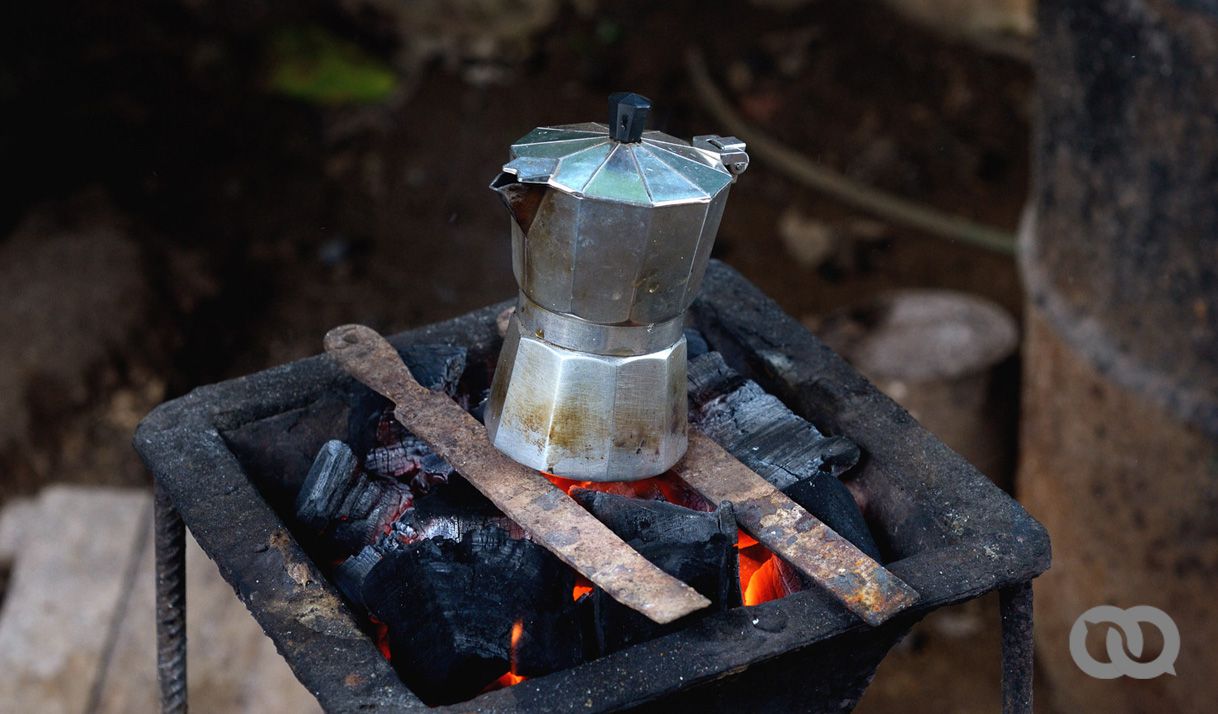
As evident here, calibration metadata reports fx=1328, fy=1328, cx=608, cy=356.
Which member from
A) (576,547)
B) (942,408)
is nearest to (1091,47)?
(942,408)

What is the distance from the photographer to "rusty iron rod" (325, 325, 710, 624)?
1.70 meters

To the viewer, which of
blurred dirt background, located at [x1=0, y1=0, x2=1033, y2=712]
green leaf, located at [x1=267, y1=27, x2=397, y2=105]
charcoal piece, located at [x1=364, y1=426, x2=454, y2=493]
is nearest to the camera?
charcoal piece, located at [x1=364, y1=426, x2=454, y2=493]

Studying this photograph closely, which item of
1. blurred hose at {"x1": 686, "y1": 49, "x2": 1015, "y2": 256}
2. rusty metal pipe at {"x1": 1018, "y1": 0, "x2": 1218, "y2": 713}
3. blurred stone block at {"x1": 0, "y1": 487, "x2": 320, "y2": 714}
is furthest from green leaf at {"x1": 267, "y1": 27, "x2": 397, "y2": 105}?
rusty metal pipe at {"x1": 1018, "y1": 0, "x2": 1218, "y2": 713}

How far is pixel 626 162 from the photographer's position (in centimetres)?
172

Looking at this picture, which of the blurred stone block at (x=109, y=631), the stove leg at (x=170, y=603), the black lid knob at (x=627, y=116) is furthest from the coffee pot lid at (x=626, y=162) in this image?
the blurred stone block at (x=109, y=631)

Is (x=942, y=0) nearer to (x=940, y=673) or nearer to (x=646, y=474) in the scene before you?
(x=940, y=673)

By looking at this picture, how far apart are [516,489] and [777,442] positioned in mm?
468

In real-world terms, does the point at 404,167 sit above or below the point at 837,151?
below

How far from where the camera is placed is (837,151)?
567cm

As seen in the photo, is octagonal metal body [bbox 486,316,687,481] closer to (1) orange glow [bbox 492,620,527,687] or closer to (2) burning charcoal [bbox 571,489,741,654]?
(2) burning charcoal [bbox 571,489,741,654]

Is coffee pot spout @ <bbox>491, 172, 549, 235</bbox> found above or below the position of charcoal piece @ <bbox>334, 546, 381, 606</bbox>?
above

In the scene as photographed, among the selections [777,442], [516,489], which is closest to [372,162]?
[777,442]

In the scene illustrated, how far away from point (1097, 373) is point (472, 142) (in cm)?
305

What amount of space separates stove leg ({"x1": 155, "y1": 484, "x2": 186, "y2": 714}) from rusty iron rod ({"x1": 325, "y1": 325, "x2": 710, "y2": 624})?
1.31 ft
